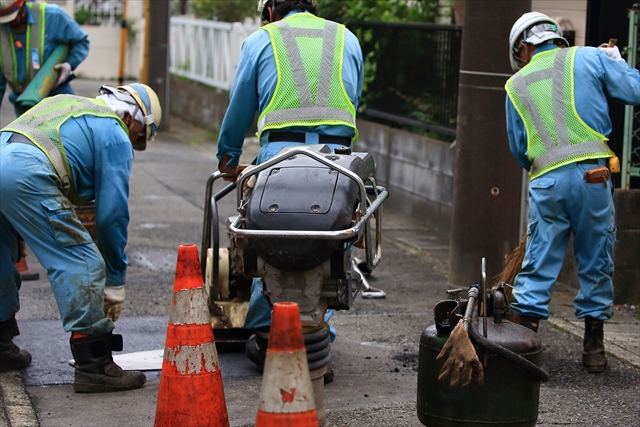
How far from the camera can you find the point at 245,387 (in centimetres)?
477

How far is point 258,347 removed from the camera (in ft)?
16.0

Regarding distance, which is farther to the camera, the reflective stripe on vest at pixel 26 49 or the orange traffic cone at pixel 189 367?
the reflective stripe on vest at pixel 26 49

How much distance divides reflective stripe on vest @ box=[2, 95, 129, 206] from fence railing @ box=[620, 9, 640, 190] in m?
3.30

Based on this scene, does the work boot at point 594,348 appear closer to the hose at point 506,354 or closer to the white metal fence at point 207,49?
the hose at point 506,354

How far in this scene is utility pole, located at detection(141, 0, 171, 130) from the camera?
589 inches

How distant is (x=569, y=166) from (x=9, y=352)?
2.94m

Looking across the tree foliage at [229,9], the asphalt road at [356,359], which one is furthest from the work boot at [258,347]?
the tree foliage at [229,9]

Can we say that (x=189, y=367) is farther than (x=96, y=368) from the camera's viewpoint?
No

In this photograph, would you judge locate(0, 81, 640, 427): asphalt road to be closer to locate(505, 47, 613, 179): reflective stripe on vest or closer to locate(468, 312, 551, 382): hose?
locate(468, 312, 551, 382): hose

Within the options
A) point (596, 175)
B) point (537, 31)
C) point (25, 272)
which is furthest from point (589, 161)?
point (25, 272)

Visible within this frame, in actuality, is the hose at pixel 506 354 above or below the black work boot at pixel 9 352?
above

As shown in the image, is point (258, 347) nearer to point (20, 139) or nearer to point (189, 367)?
point (189, 367)

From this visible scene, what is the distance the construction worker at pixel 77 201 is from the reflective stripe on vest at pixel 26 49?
3055 millimetres

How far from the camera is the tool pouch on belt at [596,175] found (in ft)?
16.2
